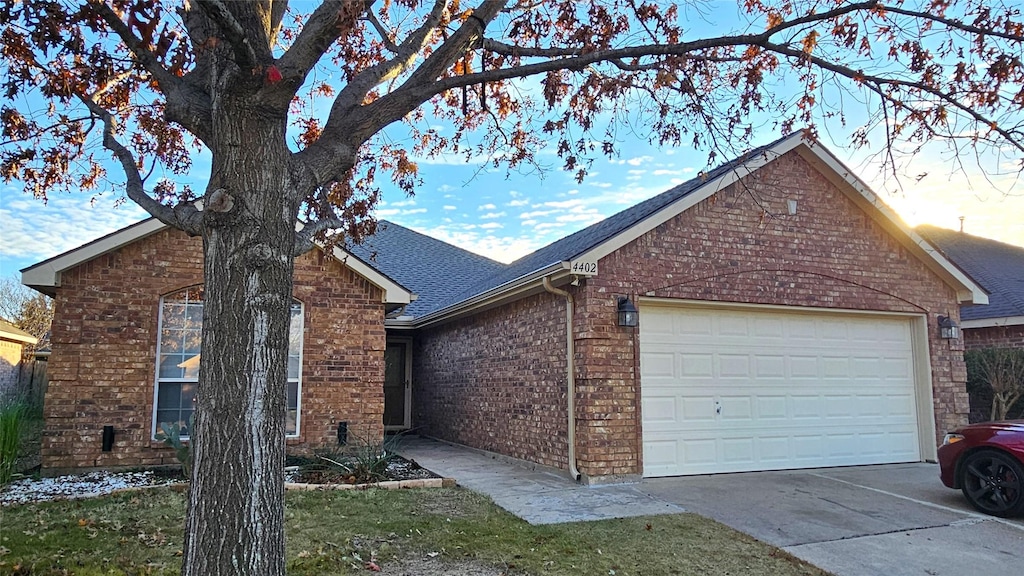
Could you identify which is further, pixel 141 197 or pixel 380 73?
pixel 380 73

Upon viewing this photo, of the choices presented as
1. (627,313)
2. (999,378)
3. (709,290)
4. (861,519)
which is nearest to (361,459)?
(627,313)

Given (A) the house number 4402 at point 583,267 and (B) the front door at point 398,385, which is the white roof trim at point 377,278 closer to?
(A) the house number 4402 at point 583,267

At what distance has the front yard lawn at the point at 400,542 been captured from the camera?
17.3ft

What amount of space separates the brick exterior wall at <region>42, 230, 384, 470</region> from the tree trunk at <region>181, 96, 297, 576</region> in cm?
694

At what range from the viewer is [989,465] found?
7449 mm

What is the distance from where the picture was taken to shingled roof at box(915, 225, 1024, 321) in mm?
14141

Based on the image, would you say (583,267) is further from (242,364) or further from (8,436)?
(8,436)

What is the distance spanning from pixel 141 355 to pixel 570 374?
619 centimetres

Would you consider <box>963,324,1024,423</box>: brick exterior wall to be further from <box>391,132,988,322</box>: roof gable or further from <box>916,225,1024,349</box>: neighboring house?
<box>391,132,988,322</box>: roof gable

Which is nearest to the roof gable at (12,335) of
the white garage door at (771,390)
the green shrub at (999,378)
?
the white garage door at (771,390)

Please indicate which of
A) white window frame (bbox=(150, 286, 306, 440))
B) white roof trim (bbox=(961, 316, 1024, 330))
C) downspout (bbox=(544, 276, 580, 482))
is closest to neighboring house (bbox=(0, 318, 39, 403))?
white window frame (bbox=(150, 286, 306, 440))

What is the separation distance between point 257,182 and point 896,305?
10323 millimetres

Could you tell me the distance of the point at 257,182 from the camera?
3963 mm

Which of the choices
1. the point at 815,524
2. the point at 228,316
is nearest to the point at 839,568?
the point at 815,524
